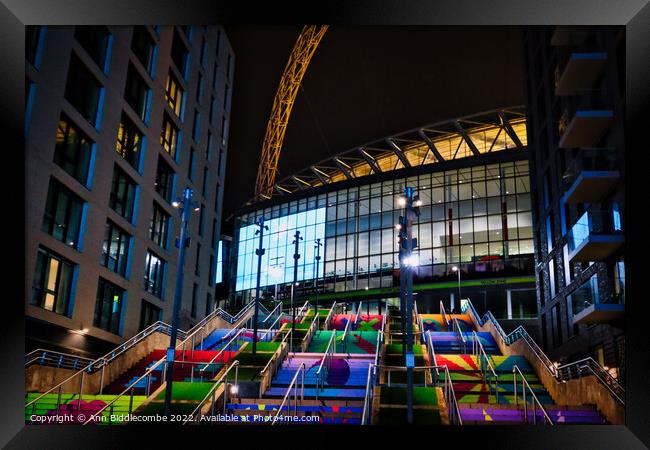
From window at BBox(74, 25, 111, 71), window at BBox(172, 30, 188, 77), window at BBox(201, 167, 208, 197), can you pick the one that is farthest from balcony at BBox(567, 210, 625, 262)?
window at BBox(201, 167, 208, 197)

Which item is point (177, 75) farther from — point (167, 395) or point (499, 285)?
point (499, 285)

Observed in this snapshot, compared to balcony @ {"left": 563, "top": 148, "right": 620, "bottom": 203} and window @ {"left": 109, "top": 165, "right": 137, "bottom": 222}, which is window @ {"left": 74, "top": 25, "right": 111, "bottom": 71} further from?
balcony @ {"left": 563, "top": 148, "right": 620, "bottom": 203}

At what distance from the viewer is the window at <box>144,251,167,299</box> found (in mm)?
29594

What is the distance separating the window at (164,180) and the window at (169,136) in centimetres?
71

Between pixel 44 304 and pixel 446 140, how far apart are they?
5017cm

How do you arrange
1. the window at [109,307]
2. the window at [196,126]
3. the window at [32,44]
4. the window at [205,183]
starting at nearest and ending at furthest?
the window at [32,44], the window at [109,307], the window at [196,126], the window at [205,183]

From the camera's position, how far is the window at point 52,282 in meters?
20.6

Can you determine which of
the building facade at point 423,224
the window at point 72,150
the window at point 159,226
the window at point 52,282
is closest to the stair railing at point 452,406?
the window at point 52,282

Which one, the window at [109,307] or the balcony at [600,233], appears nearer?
the balcony at [600,233]

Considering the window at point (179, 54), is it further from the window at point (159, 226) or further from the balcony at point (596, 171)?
the balcony at point (596, 171)

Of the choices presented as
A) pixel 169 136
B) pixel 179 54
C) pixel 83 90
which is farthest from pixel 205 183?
pixel 83 90

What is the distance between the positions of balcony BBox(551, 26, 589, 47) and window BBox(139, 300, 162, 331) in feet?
63.9

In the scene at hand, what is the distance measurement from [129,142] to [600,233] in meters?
17.6
